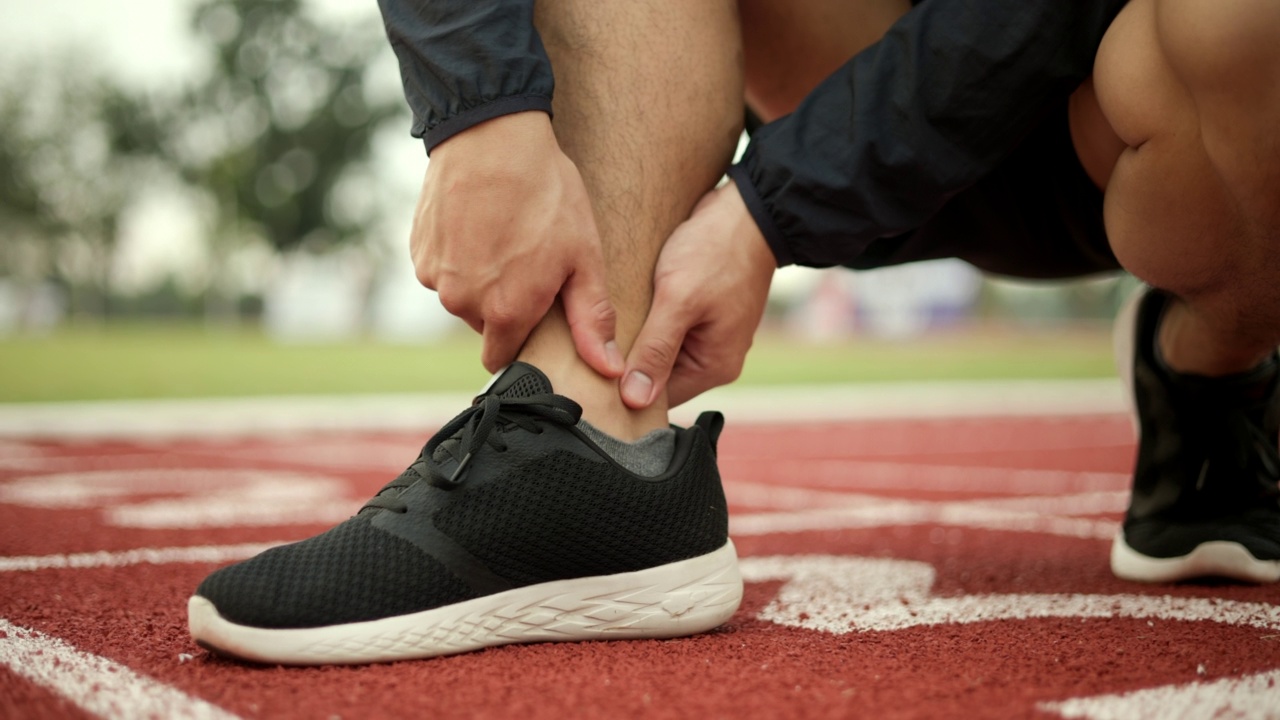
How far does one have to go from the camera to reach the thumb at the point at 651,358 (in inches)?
54.2

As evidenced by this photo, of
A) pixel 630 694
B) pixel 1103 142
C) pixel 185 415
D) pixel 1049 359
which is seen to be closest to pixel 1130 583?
pixel 1103 142

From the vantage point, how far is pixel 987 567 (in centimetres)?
182

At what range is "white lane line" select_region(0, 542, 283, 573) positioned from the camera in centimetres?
178

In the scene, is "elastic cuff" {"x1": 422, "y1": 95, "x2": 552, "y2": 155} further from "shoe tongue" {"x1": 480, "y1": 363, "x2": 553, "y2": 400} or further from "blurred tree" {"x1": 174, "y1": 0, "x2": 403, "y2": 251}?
"blurred tree" {"x1": 174, "y1": 0, "x2": 403, "y2": 251}

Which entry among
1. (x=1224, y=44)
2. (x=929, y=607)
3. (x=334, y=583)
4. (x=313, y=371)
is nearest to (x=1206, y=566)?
(x=929, y=607)

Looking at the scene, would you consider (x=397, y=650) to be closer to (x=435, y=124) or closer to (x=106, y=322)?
(x=435, y=124)

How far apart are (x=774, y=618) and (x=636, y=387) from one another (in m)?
0.36

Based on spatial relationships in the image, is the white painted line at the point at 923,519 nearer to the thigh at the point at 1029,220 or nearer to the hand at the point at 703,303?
the thigh at the point at 1029,220

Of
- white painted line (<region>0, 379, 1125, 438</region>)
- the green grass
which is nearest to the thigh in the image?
Answer: white painted line (<region>0, 379, 1125, 438</region>)

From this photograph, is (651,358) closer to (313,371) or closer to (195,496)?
(195,496)

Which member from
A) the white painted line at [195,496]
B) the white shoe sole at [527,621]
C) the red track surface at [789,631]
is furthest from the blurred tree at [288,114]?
the white shoe sole at [527,621]

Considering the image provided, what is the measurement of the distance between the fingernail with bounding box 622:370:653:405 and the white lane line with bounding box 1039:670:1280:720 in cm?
59

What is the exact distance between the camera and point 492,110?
4.22 ft

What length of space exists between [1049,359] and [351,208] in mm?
28016
